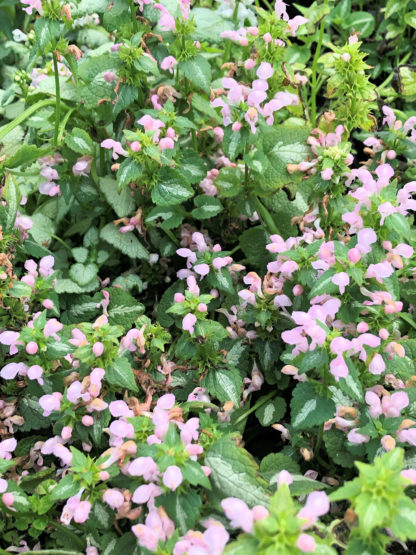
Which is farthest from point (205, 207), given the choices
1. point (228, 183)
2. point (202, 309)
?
point (202, 309)

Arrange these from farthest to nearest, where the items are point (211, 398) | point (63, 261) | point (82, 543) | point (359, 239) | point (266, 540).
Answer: point (63, 261) → point (211, 398) → point (82, 543) → point (359, 239) → point (266, 540)

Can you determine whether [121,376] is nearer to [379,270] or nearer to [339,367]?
[339,367]

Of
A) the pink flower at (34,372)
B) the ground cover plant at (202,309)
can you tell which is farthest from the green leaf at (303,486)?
the pink flower at (34,372)

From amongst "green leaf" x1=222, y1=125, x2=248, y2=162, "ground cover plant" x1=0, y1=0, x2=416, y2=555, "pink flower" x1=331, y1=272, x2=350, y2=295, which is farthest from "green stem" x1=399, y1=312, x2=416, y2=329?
"green leaf" x1=222, y1=125, x2=248, y2=162

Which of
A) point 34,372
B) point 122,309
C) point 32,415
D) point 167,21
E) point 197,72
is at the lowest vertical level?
point 32,415

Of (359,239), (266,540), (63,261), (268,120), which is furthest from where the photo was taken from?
(63,261)

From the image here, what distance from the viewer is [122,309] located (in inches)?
62.1

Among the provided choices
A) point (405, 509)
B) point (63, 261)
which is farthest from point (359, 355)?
point (63, 261)

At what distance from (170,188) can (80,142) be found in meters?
0.34

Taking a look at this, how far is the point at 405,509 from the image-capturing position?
857 millimetres

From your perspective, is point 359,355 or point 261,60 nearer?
point 359,355

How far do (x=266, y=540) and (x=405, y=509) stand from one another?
0.72 feet

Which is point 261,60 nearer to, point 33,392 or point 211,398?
point 211,398

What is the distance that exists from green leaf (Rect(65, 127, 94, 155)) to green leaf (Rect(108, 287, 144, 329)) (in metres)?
0.40
